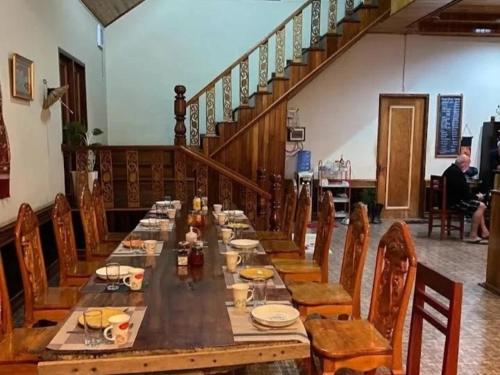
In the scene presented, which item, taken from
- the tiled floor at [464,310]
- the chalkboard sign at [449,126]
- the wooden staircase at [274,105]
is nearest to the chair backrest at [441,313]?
the tiled floor at [464,310]

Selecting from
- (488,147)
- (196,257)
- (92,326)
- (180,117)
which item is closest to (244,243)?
(196,257)

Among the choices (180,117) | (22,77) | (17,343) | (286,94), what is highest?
(286,94)

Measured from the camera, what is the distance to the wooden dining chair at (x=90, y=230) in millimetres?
3461

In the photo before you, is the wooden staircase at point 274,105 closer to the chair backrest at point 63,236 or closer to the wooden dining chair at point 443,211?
the wooden dining chair at point 443,211

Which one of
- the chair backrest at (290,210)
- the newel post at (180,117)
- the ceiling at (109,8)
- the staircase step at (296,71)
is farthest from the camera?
the staircase step at (296,71)

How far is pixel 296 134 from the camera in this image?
7727 mm

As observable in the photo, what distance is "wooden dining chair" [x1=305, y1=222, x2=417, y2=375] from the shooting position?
204 centimetres

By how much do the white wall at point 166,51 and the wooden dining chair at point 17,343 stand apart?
226 inches

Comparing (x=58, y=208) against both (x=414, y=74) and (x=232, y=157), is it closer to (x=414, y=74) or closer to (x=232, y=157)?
(x=232, y=157)

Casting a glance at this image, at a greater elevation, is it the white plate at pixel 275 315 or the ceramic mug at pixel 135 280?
the ceramic mug at pixel 135 280

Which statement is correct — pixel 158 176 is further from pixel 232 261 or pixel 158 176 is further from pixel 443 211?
pixel 443 211

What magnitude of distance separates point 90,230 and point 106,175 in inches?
61.6

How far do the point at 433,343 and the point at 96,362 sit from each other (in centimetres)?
261


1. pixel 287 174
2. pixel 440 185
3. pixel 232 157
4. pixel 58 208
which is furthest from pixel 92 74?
pixel 440 185
